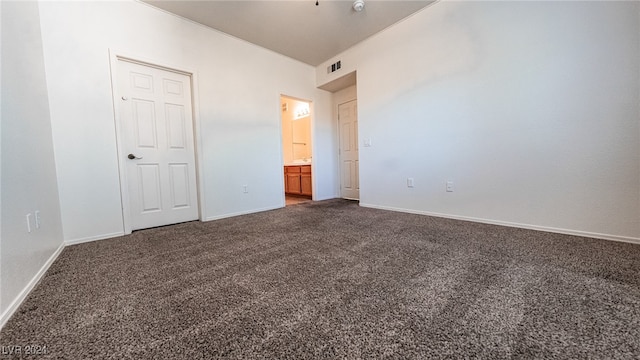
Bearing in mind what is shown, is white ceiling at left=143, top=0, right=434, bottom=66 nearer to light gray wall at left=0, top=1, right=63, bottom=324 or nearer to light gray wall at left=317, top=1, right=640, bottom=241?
light gray wall at left=317, top=1, right=640, bottom=241

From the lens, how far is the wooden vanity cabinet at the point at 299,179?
4907mm

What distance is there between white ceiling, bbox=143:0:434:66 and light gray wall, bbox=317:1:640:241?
1.12 feet

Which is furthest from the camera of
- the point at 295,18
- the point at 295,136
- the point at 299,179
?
the point at 295,136

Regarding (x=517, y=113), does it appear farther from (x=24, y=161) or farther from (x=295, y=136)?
(x=295, y=136)

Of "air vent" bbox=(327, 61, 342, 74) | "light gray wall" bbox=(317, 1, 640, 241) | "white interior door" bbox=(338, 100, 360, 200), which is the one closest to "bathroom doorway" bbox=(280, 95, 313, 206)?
"white interior door" bbox=(338, 100, 360, 200)


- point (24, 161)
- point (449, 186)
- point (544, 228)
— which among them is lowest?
point (544, 228)

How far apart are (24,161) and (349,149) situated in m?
4.09

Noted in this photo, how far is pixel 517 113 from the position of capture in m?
2.30

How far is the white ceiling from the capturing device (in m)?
2.71

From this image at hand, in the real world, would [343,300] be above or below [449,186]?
below

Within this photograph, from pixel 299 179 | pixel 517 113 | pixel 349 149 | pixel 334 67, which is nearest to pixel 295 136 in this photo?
pixel 299 179

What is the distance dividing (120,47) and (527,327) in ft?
13.0

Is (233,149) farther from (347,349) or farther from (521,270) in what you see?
(521,270)

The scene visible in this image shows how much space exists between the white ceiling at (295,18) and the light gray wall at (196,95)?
0.19 m
